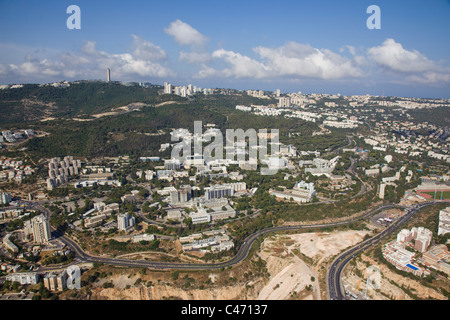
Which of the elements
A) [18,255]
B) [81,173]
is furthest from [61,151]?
[18,255]

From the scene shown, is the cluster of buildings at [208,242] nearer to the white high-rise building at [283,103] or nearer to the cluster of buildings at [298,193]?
the cluster of buildings at [298,193]

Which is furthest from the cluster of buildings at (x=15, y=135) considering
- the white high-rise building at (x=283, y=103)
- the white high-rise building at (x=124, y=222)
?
the white high-rise building at (x=283, y=103)

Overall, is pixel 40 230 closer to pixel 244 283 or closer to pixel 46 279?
pixel 46 279

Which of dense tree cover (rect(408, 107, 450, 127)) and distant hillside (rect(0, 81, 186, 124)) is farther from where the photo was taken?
dense tree cover (rect(408, 107, 450, 127))

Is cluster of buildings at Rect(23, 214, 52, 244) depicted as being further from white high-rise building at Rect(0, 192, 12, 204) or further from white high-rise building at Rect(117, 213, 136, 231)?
white high-rise building at Rect(0, 192, 12, 204)

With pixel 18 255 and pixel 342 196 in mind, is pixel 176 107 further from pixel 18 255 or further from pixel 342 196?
pixel 18 255

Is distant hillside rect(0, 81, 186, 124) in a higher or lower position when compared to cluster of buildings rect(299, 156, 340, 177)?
higher

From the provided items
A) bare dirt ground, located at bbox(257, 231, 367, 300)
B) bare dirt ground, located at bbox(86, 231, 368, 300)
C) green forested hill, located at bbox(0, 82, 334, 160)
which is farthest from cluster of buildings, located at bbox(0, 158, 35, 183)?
bare dirt ground, located at bbox(257, 231, 367, 300)
